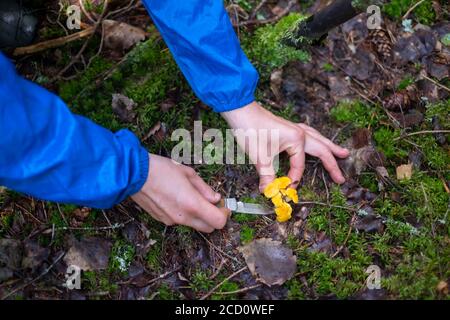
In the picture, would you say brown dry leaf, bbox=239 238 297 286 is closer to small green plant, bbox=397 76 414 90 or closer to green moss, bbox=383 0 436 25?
small green plant, bbox=397 76 414 90

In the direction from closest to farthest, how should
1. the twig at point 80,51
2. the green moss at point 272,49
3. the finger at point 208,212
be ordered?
1. the finger at point 208,212
2. the green moss at point 272,49
3. the twig at point 80,51

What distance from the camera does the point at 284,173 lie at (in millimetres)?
3273

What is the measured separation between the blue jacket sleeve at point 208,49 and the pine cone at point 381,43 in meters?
1.28

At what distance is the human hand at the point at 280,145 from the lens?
10.1 ft

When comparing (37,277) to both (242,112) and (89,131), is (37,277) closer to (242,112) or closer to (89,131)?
(89,131)

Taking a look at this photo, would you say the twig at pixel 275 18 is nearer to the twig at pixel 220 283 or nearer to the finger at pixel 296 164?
the finger at pixel 296 164

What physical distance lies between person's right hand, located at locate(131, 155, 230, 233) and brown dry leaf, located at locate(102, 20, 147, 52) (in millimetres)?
1460

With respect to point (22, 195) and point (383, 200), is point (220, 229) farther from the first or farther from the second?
point (22, 195)

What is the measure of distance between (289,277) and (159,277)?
0.83 metres

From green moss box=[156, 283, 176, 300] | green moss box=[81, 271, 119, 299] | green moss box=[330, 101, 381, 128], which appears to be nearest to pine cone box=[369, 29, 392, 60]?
green moss box=[330, 101, 381, 128]

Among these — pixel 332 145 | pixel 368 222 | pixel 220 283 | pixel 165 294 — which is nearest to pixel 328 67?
pixel 332 145

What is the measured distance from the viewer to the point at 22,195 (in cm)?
327

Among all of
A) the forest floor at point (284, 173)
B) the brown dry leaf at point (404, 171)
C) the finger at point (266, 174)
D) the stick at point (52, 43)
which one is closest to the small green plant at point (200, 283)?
the forest floor at point (284, 173)

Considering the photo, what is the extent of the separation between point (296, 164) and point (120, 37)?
5.93 ft
